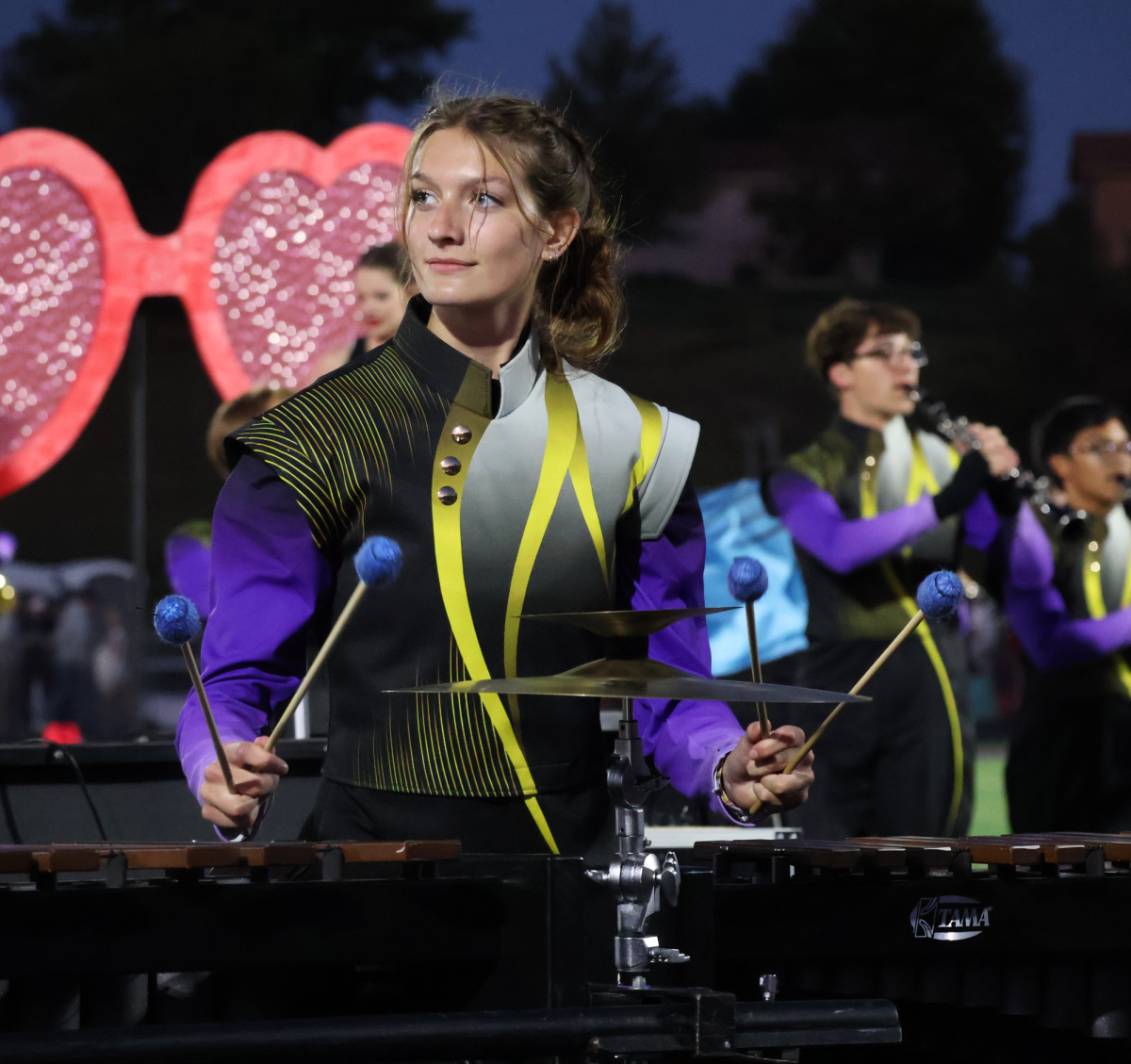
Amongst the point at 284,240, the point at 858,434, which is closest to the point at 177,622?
the point at 858,434

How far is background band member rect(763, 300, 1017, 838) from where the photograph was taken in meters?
4.67

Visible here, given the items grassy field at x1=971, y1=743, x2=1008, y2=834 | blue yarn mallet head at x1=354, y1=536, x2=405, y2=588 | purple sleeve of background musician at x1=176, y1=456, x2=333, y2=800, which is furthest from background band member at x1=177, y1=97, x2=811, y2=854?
grassy field at x1=971, y1=743, x2=1008, y2=834

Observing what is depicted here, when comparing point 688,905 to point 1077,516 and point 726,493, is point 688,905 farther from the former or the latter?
point 726,493

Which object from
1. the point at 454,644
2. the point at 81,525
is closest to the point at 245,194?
the point at 454,644

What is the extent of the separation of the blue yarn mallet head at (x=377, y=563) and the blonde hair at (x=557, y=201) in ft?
1.95

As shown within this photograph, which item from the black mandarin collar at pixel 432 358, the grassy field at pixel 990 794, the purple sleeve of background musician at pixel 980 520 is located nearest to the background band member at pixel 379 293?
the purple sleeve of background musician at pixel 980 520

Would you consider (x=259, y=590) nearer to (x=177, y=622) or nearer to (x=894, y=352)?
(x=177, y=622)

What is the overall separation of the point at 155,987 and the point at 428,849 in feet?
1.03

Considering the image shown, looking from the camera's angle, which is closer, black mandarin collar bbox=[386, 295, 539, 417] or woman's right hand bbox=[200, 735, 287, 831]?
woman's right hand bbox=[200, 735, 287, 831]

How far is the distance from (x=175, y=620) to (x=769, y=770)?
70 cm

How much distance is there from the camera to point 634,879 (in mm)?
1814

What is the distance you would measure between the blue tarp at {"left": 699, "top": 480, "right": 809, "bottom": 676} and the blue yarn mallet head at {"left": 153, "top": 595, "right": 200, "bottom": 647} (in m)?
3.77

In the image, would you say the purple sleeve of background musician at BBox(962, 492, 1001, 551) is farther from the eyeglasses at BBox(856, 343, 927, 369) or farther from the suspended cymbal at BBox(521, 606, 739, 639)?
the suspended cymbal at BBox(521, 606, 739, 639)

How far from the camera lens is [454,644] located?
7.00 feet
